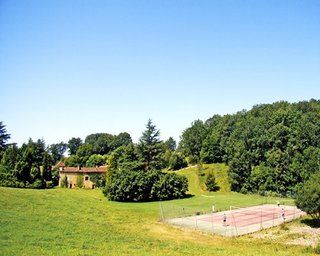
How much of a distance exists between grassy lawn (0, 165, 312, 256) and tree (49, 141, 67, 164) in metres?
106

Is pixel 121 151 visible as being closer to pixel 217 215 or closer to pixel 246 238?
pixel 217 215

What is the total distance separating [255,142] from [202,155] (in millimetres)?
23100

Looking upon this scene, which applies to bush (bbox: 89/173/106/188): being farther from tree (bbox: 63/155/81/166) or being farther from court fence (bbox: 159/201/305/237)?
court fence (bbox: 159/201/305/237)

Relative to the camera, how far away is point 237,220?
47656 millimetres

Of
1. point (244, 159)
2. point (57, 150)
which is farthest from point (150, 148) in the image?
point (57, 150)

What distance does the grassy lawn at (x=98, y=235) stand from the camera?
2636 centimetres

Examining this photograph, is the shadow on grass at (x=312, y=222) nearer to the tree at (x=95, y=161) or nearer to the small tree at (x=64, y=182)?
→ the small tree at (x=64, y=182)

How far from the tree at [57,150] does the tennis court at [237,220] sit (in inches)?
4337

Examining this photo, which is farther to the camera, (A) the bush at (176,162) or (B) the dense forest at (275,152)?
(A) the bush at (176,162)

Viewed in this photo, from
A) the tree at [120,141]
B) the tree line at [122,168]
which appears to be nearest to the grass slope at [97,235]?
the tree line at [122,168]

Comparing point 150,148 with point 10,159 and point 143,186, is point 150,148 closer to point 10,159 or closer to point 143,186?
point 143,186

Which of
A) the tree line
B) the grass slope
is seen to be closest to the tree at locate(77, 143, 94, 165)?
the tree line

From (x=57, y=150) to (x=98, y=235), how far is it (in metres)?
139

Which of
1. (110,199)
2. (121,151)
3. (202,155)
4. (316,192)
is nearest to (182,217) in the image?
(316,192)
